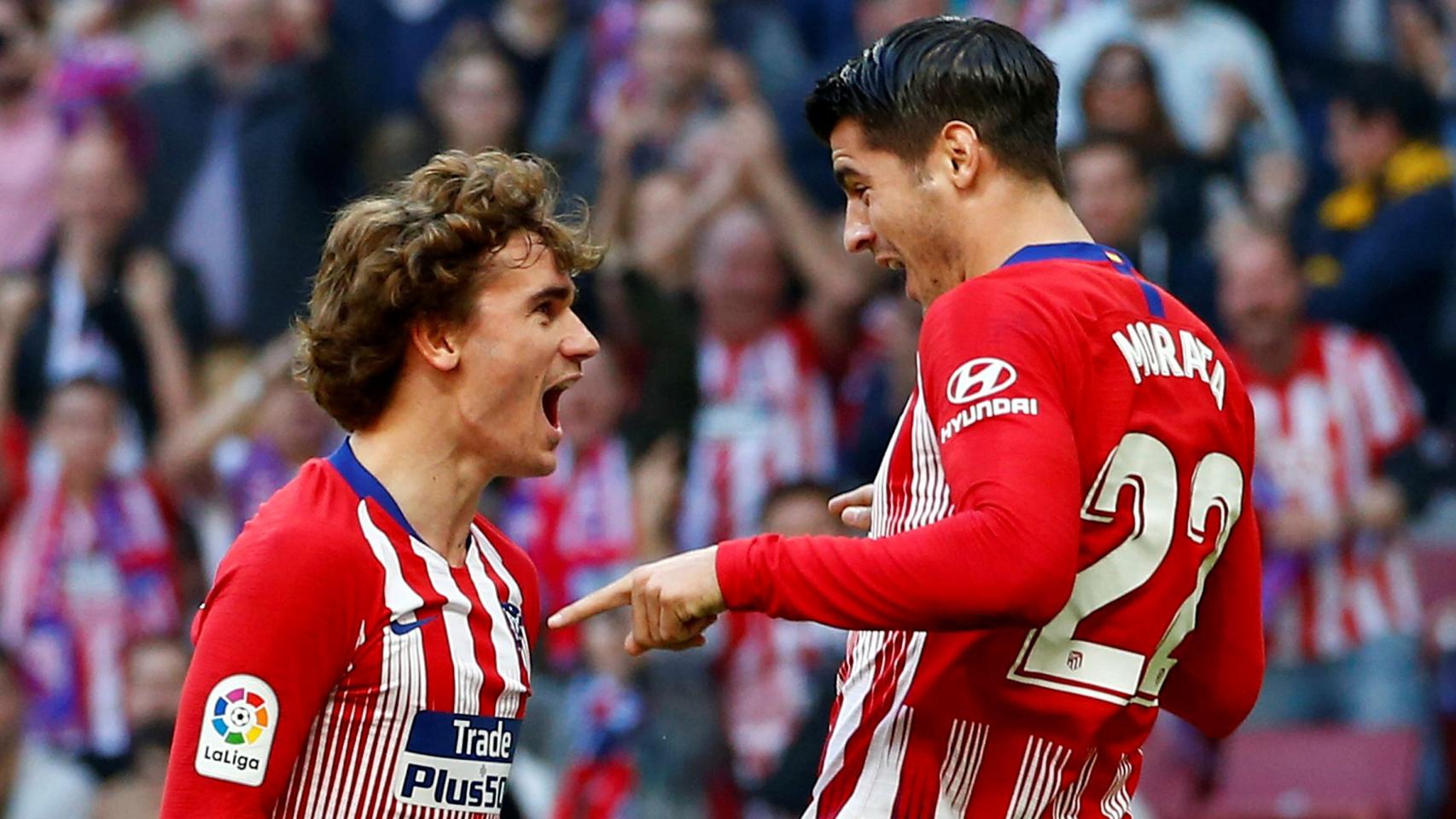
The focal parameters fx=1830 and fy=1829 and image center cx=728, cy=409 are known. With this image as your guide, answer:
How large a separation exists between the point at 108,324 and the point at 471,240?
637 centimetres

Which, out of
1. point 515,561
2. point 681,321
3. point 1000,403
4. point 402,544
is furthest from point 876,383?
point 1000,403

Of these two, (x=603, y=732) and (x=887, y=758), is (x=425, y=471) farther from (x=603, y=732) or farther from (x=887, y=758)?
(x=603, y=732)

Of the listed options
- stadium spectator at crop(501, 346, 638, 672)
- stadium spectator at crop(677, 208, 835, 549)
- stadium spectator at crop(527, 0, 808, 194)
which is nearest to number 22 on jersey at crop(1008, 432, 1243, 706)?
stadium spectator at crop(677, 208, 835, 549)

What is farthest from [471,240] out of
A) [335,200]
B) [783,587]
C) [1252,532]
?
[335,200]

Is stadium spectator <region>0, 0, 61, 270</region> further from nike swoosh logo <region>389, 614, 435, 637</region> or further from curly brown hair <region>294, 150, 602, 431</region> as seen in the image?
nike swoosh logo <region>389, 614, 435, 637</region>

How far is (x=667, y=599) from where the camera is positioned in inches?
97.0

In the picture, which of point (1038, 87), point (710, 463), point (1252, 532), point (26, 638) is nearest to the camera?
point (1038, 87)

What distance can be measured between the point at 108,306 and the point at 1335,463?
554cm

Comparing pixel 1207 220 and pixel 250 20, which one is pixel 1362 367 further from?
pixel 250 20

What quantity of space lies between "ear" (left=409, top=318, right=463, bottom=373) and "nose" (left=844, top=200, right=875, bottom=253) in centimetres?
62

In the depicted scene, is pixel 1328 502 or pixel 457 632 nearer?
pixel 457 632

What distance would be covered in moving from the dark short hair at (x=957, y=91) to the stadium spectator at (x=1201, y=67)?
4584mm

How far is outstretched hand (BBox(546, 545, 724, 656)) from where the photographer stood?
246 centimetres

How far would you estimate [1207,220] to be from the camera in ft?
23.2
